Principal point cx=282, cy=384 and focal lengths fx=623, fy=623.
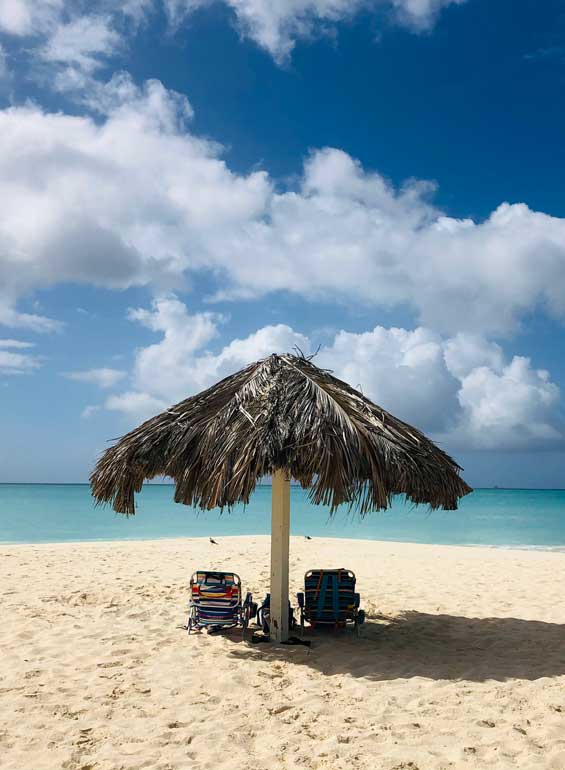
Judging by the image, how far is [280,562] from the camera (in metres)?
5.71

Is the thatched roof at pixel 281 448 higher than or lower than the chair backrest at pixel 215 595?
higher

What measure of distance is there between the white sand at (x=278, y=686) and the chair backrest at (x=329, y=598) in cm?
25

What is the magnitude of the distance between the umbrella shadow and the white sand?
2 centimetres

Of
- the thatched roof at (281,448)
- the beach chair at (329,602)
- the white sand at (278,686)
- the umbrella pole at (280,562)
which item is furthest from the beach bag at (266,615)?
the thatched roof at (281,448)

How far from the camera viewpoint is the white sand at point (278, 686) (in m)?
3.49

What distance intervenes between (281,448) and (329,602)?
180cm

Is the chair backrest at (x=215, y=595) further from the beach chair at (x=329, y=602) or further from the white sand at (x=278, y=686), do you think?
the beach chair at (x=329, y=602)

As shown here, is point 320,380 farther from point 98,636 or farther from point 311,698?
point 98,636

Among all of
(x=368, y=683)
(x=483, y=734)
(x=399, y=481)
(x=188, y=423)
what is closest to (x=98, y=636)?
(x=188, y=423)

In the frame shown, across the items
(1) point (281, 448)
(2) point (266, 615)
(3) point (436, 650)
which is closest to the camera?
(1) point (281, 448)

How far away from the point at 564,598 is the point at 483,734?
16.9ft

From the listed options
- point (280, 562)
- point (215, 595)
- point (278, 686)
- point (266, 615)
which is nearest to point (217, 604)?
point (215, 595)

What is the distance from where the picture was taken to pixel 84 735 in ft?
12.1

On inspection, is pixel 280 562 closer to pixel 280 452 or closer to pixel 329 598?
pixel 329 598
